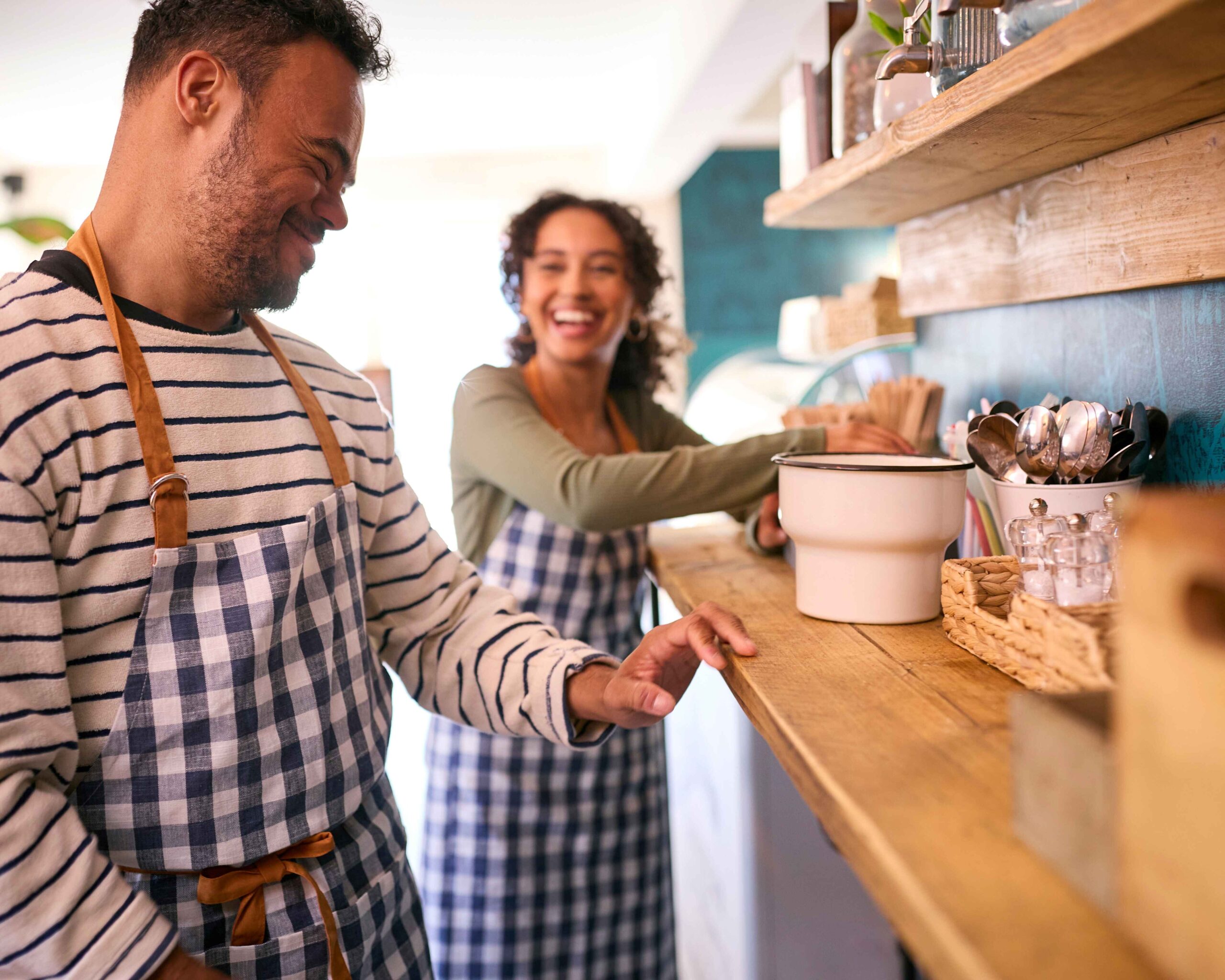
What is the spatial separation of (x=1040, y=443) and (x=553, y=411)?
1.05 meters

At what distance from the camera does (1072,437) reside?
0.86 meters

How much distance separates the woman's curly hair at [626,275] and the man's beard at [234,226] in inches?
39.6

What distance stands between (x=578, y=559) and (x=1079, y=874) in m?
1.22

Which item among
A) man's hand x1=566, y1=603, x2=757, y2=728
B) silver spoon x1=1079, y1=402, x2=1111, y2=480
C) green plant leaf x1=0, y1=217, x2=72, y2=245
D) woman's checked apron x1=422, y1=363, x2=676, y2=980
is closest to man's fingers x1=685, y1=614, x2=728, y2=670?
man's hand x1=566, y1=603, x2=757, y2=728

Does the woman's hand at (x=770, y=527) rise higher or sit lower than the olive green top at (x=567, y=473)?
lower

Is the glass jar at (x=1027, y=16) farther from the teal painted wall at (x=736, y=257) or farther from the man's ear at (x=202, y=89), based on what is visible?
the teal painted wall at (x=736, y=257)

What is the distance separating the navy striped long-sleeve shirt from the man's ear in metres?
0.17

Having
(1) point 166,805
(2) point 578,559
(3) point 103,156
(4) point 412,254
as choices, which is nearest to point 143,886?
(1) point 166,805

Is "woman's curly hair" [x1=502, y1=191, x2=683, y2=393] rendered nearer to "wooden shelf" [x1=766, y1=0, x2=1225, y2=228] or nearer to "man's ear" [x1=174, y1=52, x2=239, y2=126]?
"wooden shelf" [x1=766, y1=0, x2=1225, y2=228]

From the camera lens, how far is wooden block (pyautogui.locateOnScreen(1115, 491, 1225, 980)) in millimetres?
341

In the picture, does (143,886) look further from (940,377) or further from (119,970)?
(940,377)

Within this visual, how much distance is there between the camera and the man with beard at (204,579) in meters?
0.72

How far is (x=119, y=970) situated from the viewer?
70cm

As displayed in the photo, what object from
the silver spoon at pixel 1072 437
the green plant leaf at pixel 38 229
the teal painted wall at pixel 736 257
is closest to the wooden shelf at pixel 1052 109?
the silver spoon at pixel 1072 437
